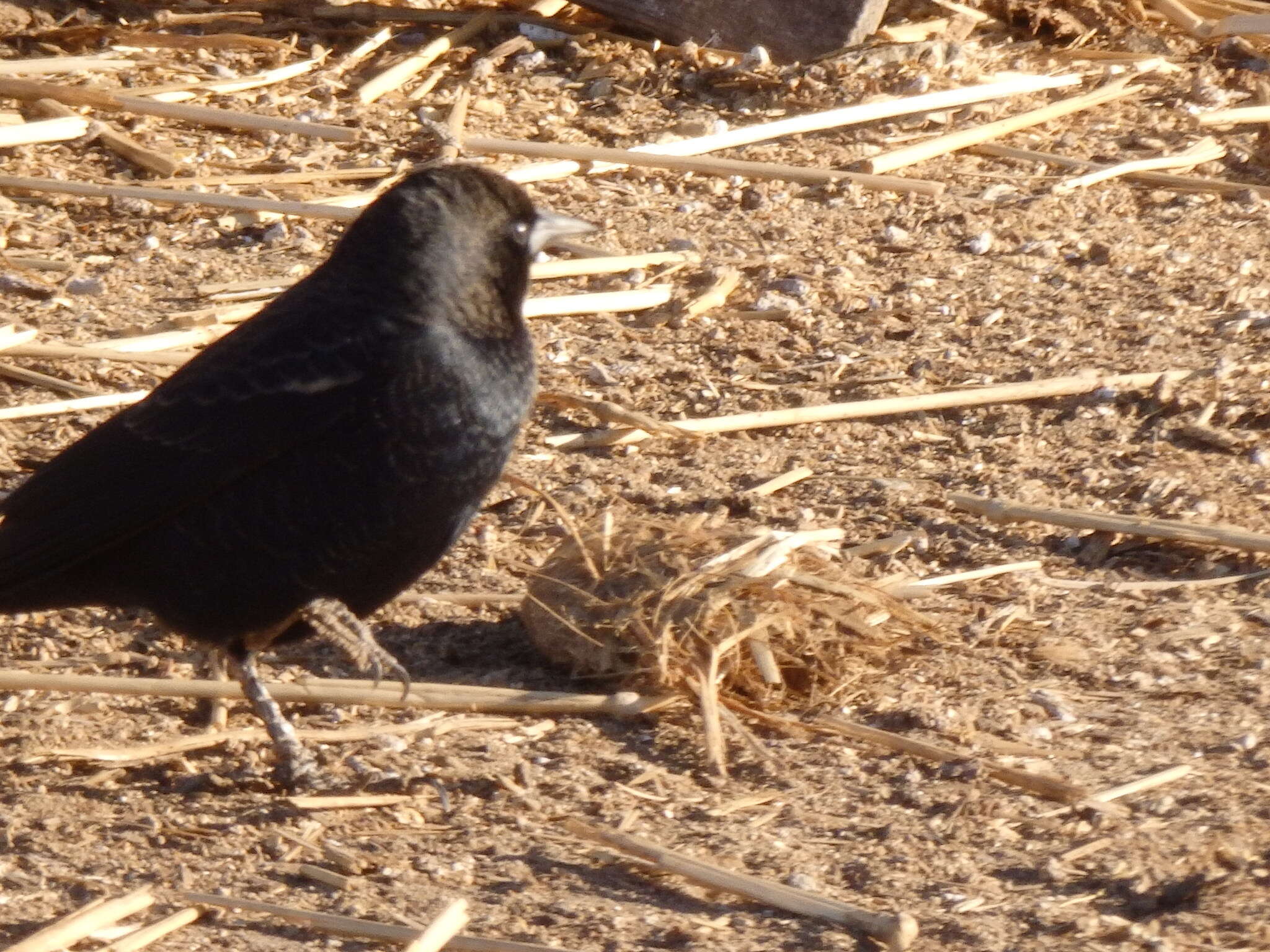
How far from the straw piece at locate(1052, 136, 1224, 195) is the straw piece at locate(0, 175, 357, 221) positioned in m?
2.73

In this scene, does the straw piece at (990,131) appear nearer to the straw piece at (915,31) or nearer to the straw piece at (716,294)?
the straw piece at (915,31)

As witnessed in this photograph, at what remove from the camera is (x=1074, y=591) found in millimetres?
5176

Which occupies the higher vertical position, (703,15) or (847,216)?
(703,15)

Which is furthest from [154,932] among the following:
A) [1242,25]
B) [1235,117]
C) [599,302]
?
[1242,25]

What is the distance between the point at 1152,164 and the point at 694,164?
1.81 m

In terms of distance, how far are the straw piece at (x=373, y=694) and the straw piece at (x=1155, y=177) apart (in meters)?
3.62

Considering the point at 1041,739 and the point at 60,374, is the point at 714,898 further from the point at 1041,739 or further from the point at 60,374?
the point at 60,374

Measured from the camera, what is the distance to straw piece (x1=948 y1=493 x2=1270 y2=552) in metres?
5.20

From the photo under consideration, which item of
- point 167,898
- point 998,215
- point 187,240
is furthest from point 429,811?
point 998,215

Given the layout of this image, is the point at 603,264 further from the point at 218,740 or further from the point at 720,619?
the point at 218,740

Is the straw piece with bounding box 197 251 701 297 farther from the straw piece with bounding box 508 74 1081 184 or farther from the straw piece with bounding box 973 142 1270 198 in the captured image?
the straw piece with bounding box 973 142 1270 198

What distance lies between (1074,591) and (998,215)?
2.35 m

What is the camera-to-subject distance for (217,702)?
4.79 meters

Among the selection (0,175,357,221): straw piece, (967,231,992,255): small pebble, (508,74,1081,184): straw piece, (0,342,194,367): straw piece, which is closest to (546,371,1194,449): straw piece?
(967,231,992,255): small pebble
